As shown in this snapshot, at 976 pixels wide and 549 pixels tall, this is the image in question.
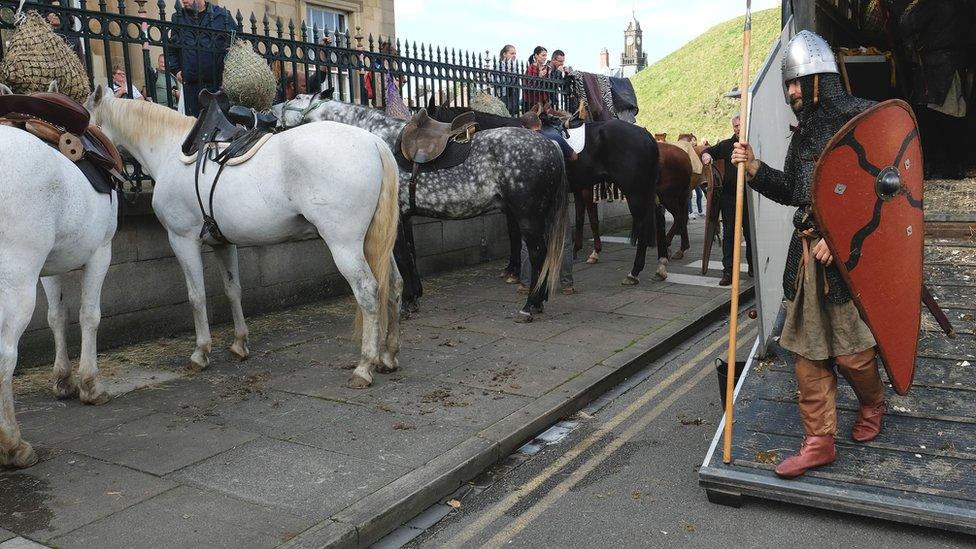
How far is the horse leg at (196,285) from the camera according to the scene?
5.79 m

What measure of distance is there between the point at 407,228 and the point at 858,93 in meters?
6.55

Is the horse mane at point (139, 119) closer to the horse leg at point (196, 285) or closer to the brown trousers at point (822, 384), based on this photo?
the horse leg at point (196, 285)

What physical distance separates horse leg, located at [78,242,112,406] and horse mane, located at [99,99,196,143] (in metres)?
1.33

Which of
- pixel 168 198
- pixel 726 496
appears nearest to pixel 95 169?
pixel 168 198

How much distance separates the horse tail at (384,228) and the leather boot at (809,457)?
118 inches

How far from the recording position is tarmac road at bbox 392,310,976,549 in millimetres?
3301

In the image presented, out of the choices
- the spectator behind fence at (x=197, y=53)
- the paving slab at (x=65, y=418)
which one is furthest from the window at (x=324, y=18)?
the paving slab at (x=65, y=418)

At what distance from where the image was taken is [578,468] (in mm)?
4148

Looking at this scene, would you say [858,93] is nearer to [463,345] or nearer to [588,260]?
[588,260]

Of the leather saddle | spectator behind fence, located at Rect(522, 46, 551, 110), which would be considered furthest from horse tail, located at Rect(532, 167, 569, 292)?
spectator behind fence, located at Rect(522, 46, 551, 110)

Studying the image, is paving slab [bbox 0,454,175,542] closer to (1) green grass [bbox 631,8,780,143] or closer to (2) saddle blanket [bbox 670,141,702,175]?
(2) saddle blanket [bbox 670,141,702,175]

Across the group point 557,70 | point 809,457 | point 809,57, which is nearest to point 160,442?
point 809,457

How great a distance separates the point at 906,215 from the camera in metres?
3.56

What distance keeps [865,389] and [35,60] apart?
5.58m
